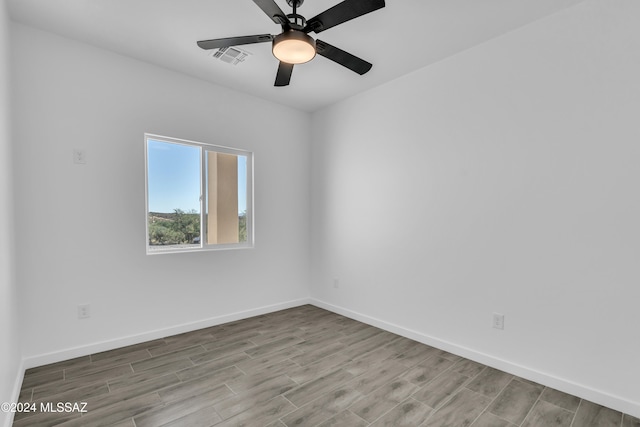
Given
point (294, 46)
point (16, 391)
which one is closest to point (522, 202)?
point (294, 46)

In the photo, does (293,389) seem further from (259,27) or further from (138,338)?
(259,27)

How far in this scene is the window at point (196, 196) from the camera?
3203 mm

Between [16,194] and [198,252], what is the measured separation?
4.99 feet

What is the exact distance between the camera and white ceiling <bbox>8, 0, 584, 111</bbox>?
2.18 metres

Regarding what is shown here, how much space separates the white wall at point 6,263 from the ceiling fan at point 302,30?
4.30 ft

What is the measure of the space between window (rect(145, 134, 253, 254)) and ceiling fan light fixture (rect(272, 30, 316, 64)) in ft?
5.97

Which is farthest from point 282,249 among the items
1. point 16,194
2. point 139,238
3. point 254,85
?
point 16,194

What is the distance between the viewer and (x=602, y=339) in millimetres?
2045

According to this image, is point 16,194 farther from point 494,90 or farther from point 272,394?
point 494,90

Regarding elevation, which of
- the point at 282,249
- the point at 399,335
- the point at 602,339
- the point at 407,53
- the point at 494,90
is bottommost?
the point at 399,335

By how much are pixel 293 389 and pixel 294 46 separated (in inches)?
90.1

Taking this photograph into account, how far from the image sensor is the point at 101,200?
2773 mm

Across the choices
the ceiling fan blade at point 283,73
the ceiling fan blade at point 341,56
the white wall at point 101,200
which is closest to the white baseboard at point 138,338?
the white wall at point 101,200

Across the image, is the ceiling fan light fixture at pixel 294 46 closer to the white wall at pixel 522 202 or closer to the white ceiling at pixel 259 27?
the white ceiling at pixel 259 27
